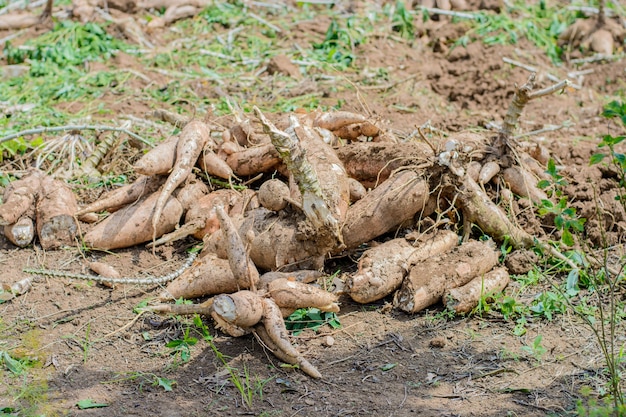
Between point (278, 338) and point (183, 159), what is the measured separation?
153 centimetres

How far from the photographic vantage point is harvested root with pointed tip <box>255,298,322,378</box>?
334 cm

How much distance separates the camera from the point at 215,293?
12.9 ft

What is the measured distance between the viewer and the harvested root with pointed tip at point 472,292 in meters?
3.73

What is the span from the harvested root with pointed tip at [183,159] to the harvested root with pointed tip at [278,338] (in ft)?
3.56

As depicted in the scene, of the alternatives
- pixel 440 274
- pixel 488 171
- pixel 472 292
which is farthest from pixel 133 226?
pixel 488 171

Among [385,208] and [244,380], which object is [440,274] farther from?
[244,380]

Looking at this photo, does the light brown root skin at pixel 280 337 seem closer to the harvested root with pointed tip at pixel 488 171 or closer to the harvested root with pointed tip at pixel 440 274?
the harvested root with pointed tip at pixel 440 274

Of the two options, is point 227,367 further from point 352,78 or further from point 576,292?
point 352,78

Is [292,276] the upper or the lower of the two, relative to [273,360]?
upper

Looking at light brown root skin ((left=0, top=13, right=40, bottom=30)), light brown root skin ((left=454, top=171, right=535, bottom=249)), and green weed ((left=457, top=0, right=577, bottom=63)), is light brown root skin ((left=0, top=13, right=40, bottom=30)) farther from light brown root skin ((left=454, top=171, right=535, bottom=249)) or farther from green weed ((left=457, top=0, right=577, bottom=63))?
light brown root skin ((left=454, top=171, right=535, bottom=249))

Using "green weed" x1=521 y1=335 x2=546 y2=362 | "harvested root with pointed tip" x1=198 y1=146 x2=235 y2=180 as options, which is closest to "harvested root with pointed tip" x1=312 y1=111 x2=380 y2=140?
"harvested root with pointed tip" x1=198 y1=146 x2=235 y2=180

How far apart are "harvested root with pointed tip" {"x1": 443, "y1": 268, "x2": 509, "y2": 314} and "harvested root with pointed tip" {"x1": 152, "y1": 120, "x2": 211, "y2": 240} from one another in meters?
1.75

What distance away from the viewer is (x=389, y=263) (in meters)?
3.91

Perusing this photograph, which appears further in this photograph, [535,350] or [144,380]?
[535,350]
